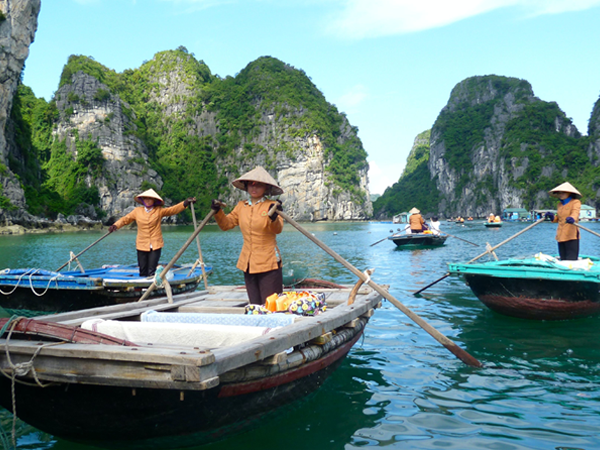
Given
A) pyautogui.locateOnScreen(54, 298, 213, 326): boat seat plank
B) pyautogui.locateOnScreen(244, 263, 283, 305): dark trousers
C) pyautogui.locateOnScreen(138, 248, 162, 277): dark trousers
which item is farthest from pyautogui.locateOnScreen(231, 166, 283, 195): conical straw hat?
pyautogui.locateOnScreen(138, 248, 162, 277): dark trousers

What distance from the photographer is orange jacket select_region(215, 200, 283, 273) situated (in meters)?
4.64

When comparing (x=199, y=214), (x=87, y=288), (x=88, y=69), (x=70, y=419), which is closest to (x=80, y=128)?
(x=88, y=69)

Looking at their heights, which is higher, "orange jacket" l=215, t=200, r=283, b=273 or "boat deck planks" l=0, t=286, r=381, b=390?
"orange jacket" l=215, t=200, r=283, b=273

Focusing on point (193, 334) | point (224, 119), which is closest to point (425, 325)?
point (193, 334)

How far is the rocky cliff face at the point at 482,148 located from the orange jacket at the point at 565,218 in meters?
88.8

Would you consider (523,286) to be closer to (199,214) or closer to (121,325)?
(121,325)

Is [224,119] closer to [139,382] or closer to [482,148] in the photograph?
[482,148]

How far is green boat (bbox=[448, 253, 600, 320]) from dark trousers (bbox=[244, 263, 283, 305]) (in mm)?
3452

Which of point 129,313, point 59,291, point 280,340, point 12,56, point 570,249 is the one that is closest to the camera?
point 280,340

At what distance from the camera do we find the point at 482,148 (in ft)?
374

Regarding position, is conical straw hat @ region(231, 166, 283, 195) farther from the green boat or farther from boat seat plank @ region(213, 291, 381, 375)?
the green boat

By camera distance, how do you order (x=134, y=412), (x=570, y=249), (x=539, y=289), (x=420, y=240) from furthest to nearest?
(x=420, y=240), (x=570, y=249), (x=539, y=289), (x=134, y=412)

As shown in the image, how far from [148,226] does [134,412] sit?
5096mm

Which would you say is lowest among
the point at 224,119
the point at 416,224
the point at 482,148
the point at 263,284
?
the point at 263,284
